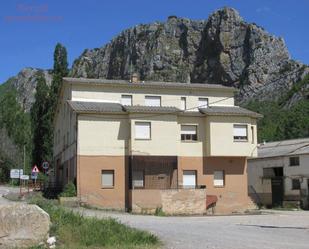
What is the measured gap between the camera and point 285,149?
197 feet

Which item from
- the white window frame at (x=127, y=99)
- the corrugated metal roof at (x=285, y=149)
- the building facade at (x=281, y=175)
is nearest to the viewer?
the white window frame at (x=127, y=99)

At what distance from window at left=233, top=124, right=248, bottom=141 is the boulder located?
1215 inches

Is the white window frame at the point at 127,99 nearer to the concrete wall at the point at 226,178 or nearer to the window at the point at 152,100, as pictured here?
the window at the point at 152,100

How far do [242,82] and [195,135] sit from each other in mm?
83162

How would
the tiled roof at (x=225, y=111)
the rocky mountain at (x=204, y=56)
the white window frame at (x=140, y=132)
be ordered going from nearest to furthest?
1. the white window frame at (x=140, y=132)
2. the tiled roof at (x=225, y=111)
3. the rocky mountain at (x=204, y=56)

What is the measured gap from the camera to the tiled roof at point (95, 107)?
40.3 m

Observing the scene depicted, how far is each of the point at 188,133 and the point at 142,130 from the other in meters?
4.55

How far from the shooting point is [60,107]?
178 feet

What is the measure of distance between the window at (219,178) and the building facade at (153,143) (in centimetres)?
8

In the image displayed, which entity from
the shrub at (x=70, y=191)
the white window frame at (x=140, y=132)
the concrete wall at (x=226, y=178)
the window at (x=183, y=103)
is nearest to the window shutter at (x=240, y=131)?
the concrete wall at (x=226, y=178)

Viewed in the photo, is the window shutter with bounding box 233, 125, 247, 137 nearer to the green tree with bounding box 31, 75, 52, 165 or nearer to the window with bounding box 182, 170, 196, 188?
the window with bounding box 182, 170, 196, 188

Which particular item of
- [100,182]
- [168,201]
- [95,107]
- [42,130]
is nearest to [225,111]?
[168,201]

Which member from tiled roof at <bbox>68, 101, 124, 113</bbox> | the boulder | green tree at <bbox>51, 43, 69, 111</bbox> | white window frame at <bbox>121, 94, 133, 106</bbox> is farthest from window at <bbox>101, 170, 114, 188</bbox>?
green tree at <bbox>51, 43, 69, 111</bbox>

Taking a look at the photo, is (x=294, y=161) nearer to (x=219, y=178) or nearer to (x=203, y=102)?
(x=203, y=102)
